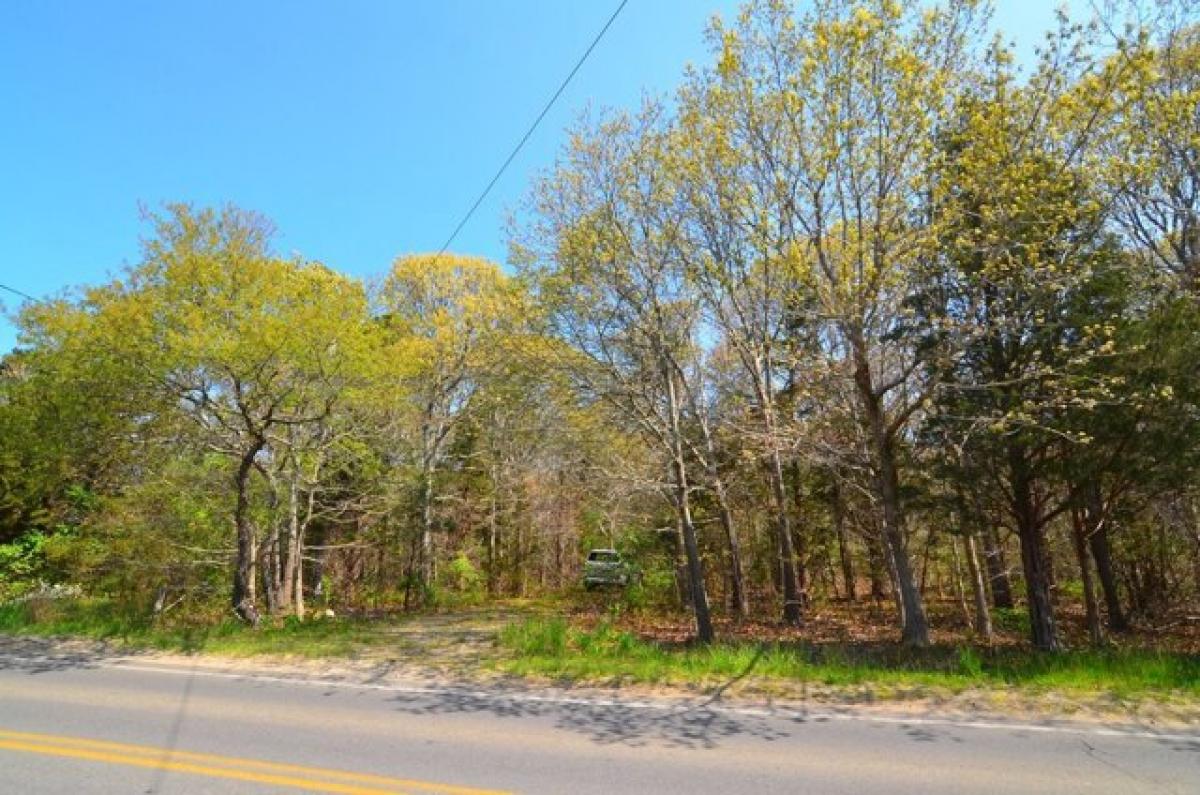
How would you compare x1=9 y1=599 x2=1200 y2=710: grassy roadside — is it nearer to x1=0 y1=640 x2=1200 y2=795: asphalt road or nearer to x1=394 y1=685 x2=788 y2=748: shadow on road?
x1=394 y1=685 x2=788 y2=748: shadow on road

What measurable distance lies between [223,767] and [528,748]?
8.21ft

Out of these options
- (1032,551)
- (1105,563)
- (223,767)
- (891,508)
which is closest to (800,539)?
(1105,563)

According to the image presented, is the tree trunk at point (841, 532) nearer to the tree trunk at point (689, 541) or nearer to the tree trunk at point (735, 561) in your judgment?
the tree trunk at point (735, 561)

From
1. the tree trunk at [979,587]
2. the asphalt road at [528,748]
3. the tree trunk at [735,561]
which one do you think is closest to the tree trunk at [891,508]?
the tree trunk at [979,587]

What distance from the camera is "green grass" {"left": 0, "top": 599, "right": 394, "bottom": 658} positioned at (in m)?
11.1

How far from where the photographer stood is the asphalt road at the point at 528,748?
494cm

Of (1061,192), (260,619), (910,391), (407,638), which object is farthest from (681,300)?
(260,619)

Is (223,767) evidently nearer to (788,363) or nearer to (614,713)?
(614,713)

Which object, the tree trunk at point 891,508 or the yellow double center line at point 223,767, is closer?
the yellow double center line at point 223,767

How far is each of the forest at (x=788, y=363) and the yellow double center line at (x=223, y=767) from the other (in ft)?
22.0

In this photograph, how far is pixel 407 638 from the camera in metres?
12.7

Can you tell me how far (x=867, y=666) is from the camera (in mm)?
9297

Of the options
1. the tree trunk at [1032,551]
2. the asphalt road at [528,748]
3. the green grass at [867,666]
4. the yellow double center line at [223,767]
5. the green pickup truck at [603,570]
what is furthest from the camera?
the green pickup truck at [603,570]

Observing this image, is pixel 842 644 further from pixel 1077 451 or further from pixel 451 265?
pixel 451 265
